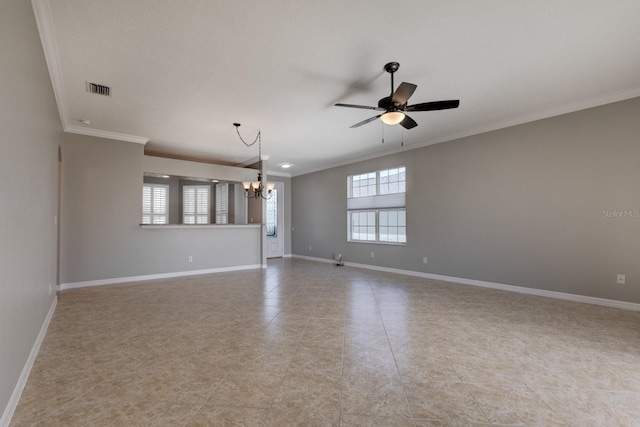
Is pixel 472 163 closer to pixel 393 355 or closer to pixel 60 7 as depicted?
pixel 393 355

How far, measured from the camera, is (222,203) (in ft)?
27.3

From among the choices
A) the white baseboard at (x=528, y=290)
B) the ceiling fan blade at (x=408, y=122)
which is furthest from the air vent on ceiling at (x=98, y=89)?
the white baseboard at (x=528, y=290)

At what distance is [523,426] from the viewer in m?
1.59

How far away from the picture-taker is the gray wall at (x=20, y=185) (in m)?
1.57

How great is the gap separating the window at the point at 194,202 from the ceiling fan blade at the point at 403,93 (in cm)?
689

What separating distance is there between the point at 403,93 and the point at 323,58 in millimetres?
885

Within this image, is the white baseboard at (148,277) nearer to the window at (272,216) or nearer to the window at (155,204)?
the window at (272,216)

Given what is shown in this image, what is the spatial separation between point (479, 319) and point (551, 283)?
1853 millimetres

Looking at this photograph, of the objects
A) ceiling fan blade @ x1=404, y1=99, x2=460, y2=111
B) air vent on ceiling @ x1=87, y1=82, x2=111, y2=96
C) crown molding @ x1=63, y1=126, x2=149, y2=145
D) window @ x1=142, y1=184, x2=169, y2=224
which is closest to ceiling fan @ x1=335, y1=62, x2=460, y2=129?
ceiling fan blade @ x1=404, y1=99, x2=460, y2=111

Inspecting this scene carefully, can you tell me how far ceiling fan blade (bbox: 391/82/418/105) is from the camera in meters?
2.72

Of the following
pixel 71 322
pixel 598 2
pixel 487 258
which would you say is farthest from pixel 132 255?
pixel 598 2

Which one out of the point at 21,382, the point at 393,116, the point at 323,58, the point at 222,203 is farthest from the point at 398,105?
the point at 222,203

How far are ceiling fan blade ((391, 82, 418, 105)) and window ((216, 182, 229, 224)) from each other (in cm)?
617

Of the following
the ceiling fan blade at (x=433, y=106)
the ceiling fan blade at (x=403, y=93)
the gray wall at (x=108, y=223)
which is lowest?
the gray wall at (x=108, y=223)
